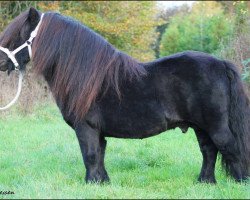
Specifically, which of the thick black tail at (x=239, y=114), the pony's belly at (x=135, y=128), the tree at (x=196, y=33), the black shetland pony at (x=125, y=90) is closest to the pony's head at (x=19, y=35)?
the black shetland pony at (x=125, y=90)

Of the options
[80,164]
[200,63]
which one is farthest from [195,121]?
[80,164]

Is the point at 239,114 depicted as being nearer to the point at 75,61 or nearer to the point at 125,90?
the point at 125,90

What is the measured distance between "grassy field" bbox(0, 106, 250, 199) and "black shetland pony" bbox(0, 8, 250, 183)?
476mm

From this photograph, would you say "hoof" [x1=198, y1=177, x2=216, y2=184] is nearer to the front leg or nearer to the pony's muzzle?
the front leg

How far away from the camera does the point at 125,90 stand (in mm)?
4691

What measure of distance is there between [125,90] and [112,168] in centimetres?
156

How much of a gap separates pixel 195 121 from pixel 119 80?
99 cm

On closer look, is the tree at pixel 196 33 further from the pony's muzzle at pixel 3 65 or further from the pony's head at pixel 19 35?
the pony's muzzle at pixel 3 65

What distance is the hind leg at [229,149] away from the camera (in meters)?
4.68

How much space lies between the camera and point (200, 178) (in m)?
5.10

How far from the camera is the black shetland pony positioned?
183 inches

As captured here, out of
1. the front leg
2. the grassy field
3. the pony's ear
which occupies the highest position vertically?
the pony's ear

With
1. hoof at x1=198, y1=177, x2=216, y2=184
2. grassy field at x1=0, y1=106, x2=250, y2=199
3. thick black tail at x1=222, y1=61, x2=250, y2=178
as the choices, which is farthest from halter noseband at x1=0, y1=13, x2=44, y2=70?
hoof at x1=198, y1=177, x2=216, y2=184

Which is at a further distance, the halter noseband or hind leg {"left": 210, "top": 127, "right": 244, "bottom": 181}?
the halter noseband
